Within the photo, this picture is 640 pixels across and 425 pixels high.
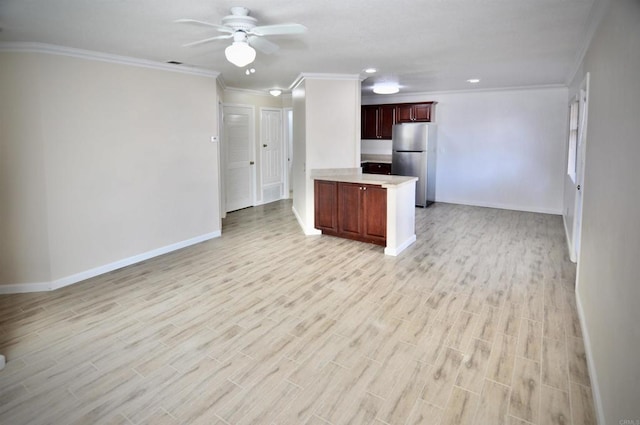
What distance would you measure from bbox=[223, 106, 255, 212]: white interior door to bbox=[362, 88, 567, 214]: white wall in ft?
11.1

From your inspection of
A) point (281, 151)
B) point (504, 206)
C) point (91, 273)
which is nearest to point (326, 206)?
point (91, 273)

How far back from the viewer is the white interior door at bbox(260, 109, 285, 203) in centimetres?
827

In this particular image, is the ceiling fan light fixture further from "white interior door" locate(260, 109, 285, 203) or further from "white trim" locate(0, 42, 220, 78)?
"white interior door" locate(260, 109, 285, 203)

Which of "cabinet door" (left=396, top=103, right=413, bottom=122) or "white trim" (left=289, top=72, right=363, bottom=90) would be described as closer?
"white trim" (left=289, top=72, right=363, bottom=90)

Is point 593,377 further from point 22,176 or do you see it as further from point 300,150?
point 22,176

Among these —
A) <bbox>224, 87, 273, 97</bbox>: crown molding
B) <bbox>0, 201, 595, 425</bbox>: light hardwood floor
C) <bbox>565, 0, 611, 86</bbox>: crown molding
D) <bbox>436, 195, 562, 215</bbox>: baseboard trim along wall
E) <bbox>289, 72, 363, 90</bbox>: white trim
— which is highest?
<bbox>224, 87, 273, 97</bbox>: crown molding

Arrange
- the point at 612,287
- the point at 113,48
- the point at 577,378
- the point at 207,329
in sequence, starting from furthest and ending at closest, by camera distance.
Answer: the point at 113,48, the point at 207,329, the point at 577,378, the point at 612,287

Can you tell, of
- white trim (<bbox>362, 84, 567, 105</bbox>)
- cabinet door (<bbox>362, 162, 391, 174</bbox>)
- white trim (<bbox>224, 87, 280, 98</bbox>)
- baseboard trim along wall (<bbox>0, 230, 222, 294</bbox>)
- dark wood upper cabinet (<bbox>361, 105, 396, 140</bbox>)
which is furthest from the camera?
cabinet door (<bbox>362, 162, 391, 174</bbox>)

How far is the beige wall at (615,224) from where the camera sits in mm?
1578

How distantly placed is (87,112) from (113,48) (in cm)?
73

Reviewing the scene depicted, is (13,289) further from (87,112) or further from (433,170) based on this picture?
(433,170)

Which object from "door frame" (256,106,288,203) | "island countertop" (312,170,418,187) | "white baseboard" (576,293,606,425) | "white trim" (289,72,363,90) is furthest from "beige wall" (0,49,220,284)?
"white baseboard" (576,293,606,425)

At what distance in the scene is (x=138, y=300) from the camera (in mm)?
3678

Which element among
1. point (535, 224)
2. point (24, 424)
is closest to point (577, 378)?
point (24, 424)
